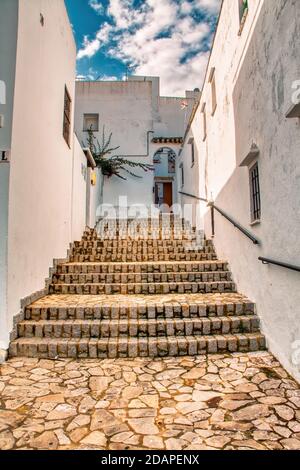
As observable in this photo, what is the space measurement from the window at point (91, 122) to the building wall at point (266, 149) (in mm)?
7469

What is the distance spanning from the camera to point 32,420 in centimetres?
217

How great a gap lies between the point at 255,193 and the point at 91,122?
9986mm

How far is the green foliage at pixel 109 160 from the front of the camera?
11.5 metres

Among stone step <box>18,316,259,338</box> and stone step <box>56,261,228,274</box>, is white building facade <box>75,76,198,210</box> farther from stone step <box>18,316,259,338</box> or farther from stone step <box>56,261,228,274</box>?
stone step <box>18,316,259,338</box>

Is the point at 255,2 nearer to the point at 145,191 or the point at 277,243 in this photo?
the point at 277,243

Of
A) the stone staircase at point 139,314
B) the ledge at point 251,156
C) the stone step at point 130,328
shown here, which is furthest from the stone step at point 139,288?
the ledge at point 251,156

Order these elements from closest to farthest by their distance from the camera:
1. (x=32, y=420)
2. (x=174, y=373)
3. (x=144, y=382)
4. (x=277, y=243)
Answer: (x=32, y=420) → (x=144, y=382) → (x=174, y=373) → (x=277, y=243)

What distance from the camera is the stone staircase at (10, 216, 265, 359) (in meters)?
3.34

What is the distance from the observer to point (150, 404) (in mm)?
2398

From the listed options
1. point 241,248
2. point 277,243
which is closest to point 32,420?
point 277,243

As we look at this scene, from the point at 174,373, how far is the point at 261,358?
42.0 inches

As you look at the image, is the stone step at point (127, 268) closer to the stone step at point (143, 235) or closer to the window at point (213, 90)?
the stone step at point (143, 235)

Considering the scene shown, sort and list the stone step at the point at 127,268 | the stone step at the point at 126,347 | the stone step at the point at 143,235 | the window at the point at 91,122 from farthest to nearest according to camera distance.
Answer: the window at the point at 91,122, the stone step at the point at 143,235, the stone step at the point at 127,268, the stone step at the point at 126,347

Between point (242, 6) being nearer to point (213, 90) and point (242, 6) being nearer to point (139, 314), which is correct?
point (213, 90)
